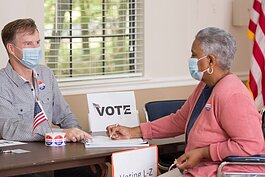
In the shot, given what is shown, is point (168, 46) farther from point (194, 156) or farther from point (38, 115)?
point (194, 156)

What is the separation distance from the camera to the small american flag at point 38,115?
11.8 ft

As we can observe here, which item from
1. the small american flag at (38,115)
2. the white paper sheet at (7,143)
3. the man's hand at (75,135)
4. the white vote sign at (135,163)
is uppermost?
the small american flag at (38,115)

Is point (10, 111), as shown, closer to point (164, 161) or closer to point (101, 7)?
point (164, 161)

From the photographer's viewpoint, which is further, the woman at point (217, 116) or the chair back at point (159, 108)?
the chair back at point (159, 108)

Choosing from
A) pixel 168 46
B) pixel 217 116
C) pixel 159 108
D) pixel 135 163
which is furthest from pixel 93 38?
pixel 217 116

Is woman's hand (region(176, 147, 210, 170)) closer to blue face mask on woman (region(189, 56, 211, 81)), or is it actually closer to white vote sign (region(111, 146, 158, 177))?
white vote sign (region(111, 146, 158, 177))

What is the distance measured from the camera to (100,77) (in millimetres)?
5051

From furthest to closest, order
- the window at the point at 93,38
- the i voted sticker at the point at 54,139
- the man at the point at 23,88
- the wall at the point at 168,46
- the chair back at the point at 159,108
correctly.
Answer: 1. the wall at the point at 168,46
2. the window at the point at 93,38
3. the chair back at the point at 159,108
4. the man at the point at 23,88
5. the i voted sticker at the point at 54,139

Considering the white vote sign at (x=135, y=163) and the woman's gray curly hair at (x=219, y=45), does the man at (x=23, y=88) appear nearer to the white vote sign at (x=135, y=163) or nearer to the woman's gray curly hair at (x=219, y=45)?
the white vote sign at (x=135, y=163)

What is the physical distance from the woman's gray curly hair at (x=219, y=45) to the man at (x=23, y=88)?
828 millimetres

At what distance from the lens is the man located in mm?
3512

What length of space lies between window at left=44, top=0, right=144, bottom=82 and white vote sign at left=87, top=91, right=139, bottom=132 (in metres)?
0.96

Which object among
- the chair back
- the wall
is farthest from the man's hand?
the wall

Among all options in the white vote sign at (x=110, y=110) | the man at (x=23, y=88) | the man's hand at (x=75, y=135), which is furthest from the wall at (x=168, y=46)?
the man's hand at (x=75, y=135)
